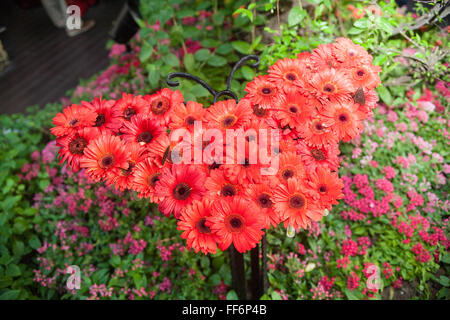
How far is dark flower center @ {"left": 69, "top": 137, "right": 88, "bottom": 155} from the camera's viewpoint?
0.80 meters

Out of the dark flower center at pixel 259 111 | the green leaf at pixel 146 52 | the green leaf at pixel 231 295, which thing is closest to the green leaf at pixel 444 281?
the green leaf at pixel 231 295

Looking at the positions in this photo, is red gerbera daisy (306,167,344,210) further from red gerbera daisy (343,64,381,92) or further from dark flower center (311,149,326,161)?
red gerbera daisy (343,64,381,92)

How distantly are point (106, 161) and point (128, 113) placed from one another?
19 cm

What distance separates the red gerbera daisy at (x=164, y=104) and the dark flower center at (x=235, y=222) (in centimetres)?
37

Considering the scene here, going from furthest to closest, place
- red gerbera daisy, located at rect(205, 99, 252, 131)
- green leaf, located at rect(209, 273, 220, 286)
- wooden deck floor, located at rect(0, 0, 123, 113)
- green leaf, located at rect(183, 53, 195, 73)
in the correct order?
wooden deck floor, located at rect(0, 0, 123, 113) < green leaf, located at rect(183, 53, 195, 73) < green leaf, located at rect(209, 273, 220, 286) < red gerbera daisy, located at rect(205, 99, 252, 131)

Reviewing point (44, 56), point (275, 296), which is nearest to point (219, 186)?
point (275, 296)

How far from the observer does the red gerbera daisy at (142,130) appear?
813 millimetres

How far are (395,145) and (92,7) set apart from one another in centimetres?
579

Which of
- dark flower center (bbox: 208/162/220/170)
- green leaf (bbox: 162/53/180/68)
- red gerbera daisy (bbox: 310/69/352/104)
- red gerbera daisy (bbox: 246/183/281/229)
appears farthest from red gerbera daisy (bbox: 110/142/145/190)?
green leaf (bbox: 162/53/180/68)

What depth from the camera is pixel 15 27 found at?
4.88m

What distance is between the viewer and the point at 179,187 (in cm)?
71

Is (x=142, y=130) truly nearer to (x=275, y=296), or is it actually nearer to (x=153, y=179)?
(x=153, y=179)
